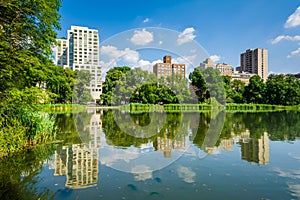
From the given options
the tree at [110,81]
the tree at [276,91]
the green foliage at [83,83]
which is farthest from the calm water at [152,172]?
the tree at [276,91]

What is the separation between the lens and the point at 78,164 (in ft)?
23.6

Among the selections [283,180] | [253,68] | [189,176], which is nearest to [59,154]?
[189,176]

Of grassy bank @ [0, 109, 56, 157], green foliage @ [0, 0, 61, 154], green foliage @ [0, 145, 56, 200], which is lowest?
green foliage @ [0, 145, 56, 200]

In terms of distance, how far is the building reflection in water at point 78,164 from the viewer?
5.79 meters

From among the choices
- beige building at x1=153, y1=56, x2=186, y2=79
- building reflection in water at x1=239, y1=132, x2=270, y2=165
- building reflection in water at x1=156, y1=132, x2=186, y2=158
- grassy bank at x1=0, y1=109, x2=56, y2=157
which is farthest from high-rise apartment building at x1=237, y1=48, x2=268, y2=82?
grassy bank at x1=0, y1=109, x2=56, y2=157

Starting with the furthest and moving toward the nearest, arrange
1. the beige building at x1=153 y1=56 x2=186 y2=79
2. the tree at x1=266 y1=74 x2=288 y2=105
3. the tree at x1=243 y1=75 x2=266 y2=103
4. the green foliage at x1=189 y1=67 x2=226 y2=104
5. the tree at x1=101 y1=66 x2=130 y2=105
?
1. the tree at x1=243 y1=75 x2=266 y2=103
2. the tree at x1=266 y1=74 x2=288 y2=105
3. the tree at x1=101 y1=66 x2=130 y2=105
4. the green foliage at x1=189 y1=67 x2=226 y2=104
5. the beige building at x1=153 y1=56 x2=186 y2=79

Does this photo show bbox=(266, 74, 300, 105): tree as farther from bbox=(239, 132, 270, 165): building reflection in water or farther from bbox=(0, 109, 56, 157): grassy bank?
bbox=(0, 109, 56, 157): grassy bank

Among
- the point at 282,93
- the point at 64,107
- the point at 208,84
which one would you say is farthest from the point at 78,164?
the point at 282,93

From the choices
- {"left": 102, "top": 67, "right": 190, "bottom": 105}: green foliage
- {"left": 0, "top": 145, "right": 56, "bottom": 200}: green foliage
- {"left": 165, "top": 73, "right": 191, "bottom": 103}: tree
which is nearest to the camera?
{"left": 0, "top": 145, "right": 56, "bottom": 200}: green foliage

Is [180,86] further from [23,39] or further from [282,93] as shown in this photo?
[282,93]

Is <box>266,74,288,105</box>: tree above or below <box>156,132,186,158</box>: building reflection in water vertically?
above

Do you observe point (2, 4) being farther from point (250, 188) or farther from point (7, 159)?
point (250, 188)

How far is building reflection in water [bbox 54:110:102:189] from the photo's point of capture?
228 inches

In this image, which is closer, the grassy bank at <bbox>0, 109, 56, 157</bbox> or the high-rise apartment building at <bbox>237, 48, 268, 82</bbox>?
the grassy bank at <bbox>0, 109, 56, 157</bbox>
